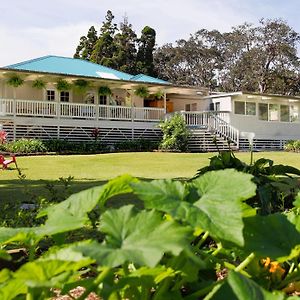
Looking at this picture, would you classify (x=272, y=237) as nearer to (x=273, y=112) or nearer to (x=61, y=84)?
(x=61, y=84)

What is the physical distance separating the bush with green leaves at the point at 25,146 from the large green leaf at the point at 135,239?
2240 cm

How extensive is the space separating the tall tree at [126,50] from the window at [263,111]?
23.3 meters

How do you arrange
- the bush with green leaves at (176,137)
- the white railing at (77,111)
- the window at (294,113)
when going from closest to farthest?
the bush with green leaves at (176,137) → the white railing at (77,111) → the window at (294,113)

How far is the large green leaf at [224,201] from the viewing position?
1069 mm

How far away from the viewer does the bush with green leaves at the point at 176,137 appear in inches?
1062

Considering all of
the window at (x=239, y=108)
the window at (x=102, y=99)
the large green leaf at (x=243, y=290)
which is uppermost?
the window at (x=102, y=99)

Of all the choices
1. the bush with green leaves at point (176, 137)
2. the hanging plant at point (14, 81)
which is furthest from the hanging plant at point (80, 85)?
the bush with green leaves at point (176, 137)

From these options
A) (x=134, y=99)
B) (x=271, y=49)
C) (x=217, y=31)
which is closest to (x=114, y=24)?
(x=217, y=31)

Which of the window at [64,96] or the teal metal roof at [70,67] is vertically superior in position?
the teal metal roof at [70,67]

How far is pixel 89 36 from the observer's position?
60094 millimetres

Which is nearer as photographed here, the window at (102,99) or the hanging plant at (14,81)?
the hanging plant at (14,81)

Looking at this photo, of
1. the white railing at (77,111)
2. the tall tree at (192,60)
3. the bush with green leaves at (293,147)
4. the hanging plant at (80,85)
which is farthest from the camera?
the tall tree at (192,60)

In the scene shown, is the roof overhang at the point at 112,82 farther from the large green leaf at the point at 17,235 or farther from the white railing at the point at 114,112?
the large green leaf at the point at 17,235

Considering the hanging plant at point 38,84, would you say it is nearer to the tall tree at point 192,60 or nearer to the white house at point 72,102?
the white house at point 72,102
